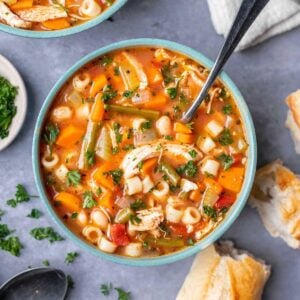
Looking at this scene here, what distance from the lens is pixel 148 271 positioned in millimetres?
4840

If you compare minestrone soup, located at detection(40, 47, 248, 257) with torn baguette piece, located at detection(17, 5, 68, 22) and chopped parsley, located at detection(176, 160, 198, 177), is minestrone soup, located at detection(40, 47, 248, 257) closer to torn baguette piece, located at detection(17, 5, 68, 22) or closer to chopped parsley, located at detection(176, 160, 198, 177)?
chopped parsley, located at detection(176, 160, 198, 177)

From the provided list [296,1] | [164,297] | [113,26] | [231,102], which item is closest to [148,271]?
[164,297]

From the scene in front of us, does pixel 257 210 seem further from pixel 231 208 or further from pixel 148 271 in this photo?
pixel 148 271

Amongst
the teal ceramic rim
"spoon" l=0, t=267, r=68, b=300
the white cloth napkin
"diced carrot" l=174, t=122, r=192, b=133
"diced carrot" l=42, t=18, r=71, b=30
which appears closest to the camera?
"diced carrot" l=174, t=122, r=192, b=133

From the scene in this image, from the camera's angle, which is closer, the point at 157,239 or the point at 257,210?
the point at 157,239

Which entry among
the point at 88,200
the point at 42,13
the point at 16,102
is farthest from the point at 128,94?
the point at 16,102

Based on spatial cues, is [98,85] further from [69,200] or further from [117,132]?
[69,200]

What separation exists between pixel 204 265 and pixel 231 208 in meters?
0.51

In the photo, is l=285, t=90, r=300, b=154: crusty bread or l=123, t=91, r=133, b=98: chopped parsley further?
l=285, t=90, r=300, b=154: crusty bread

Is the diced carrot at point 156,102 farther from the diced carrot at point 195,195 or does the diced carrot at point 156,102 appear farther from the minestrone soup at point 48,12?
the minestrone soup at point 48,12

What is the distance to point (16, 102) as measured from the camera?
4789mm

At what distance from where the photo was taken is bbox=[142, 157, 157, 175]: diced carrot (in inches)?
169

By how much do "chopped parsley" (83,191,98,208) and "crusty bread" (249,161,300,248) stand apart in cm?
115

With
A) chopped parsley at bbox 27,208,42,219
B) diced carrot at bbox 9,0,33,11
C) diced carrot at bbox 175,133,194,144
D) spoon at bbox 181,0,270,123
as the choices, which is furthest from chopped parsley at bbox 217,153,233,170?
diced carrot at bbox 9,0,33,11
